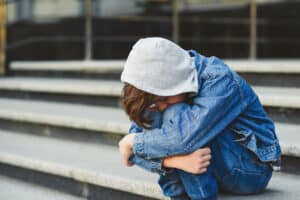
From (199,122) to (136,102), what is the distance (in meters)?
0.20

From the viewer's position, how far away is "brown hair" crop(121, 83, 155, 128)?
1.80 meters

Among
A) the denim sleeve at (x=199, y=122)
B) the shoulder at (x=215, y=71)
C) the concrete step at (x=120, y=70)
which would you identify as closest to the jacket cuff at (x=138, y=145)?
the denim sleeve at (x=199, y=122)

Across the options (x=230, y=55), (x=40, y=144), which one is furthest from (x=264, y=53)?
(x=40, y=144)

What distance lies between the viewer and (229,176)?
6.11 ft

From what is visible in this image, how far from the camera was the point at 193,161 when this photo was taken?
1.73 m

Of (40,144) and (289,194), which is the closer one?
(289,194)

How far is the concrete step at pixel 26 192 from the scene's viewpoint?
276 cm

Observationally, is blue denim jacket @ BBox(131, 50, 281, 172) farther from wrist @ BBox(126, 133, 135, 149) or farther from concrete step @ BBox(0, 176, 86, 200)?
concrete step @ BBox(0, 176, 86, 200)

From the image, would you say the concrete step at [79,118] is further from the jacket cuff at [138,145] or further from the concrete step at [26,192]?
the jacket cuff at [138,145]

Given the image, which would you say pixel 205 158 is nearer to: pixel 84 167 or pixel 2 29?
pixel 84 167

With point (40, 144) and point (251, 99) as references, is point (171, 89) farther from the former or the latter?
point (40, 144)

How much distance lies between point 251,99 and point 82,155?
1.23 meters

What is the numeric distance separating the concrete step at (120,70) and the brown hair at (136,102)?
4.50 feet

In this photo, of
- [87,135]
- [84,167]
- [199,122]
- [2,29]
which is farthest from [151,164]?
[2,29]
